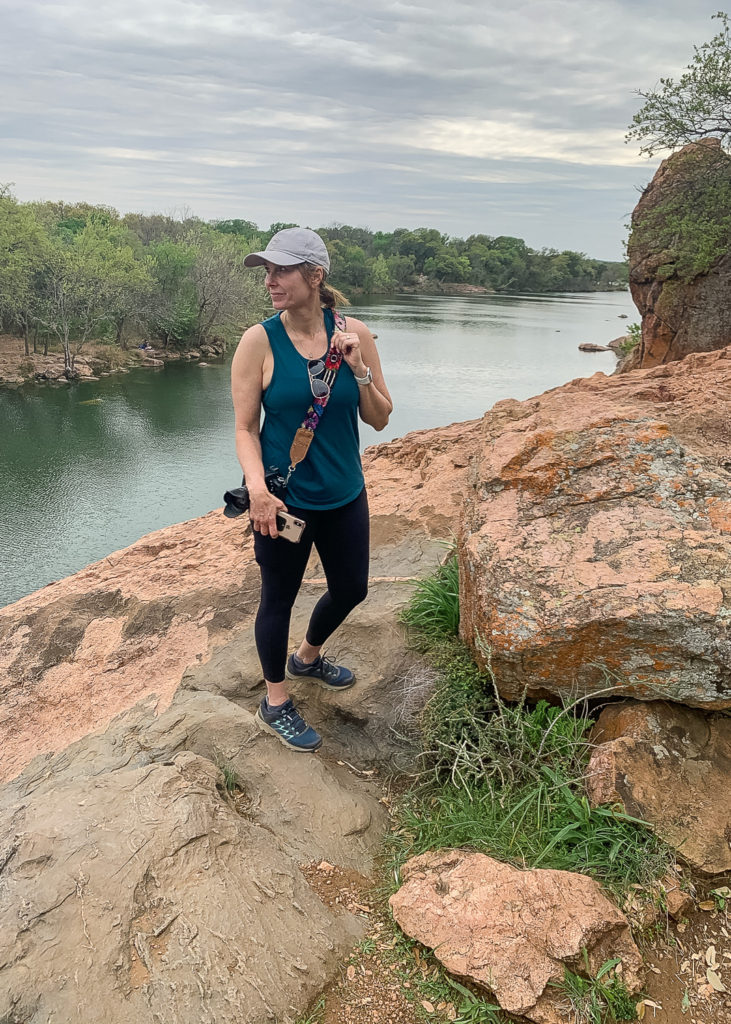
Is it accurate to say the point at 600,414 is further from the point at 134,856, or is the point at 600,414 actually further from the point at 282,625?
the point at 134,856

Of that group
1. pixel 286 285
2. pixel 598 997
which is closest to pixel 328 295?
pixel 286 285

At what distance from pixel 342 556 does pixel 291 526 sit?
0.33 m

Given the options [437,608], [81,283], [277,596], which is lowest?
[437,608]

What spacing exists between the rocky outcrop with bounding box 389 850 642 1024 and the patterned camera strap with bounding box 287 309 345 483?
1.40m

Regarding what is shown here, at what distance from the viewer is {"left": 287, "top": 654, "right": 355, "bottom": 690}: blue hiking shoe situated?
2939 millimetres

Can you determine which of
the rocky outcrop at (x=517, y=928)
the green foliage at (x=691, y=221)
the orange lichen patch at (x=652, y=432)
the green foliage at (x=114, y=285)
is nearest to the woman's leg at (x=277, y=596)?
the rocky outcrop at (x=517, y=928)

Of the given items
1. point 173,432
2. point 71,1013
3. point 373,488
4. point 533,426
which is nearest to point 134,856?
point 71,1013

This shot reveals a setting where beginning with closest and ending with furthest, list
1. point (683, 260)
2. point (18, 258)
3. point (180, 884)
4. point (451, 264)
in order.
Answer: point (180, 884) → point (683, 260) → point (18, 258) → point (451, 264)

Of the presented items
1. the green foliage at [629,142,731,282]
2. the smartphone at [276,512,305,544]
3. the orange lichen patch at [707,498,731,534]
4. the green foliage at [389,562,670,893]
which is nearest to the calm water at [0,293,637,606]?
the green foliage at [629,142,731,282]

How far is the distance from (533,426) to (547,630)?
121 cm

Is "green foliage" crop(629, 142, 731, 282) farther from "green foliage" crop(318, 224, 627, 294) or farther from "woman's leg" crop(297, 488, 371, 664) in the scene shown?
"green foliage" crop(318, 224, 627, 294)

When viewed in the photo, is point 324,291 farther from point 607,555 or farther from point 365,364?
point 607,555

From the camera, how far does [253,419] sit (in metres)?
2.33

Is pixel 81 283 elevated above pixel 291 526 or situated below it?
above
